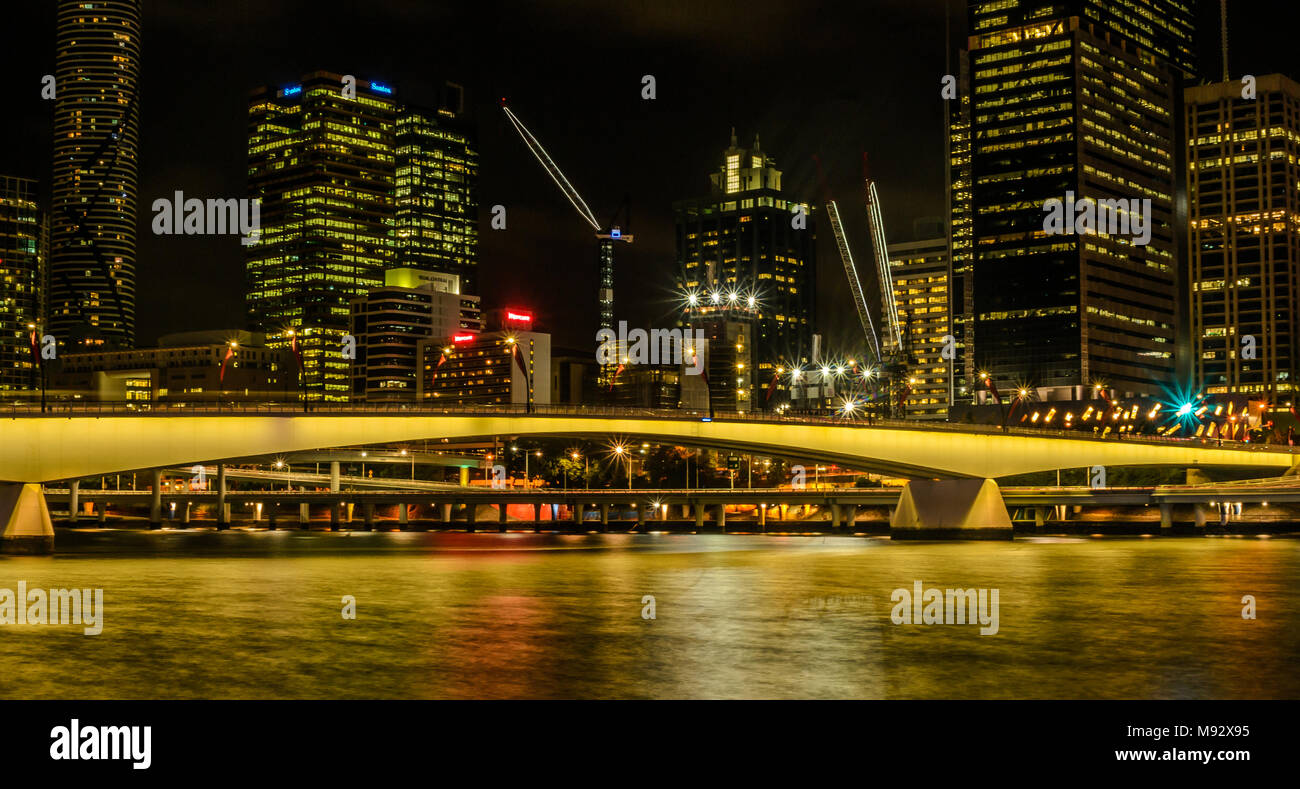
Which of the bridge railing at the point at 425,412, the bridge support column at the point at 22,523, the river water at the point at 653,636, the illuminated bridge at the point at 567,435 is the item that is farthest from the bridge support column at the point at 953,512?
the bridge support column at the point at 22,523

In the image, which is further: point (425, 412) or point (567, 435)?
point (567, 435)

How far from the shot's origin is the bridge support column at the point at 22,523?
7381 centimetres

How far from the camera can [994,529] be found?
9950cm

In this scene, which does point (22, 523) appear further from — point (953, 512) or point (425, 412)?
point (953, 512)

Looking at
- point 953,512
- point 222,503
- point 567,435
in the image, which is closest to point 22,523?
point 567,435

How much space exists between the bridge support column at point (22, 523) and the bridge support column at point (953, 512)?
61.4 m

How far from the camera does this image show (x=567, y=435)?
290 ft

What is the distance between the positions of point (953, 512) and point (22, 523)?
213 feet

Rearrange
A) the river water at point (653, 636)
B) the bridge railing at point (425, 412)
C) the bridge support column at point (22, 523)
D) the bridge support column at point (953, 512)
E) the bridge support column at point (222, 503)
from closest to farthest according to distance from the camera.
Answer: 1. the river water at point (653, 636)
2. the bridge support column at point (22, 523)
3. the bridge railing at point (425, 412)
4. the bridge support column at point (953, 512)
5. the bridge support column at point (222, 503)

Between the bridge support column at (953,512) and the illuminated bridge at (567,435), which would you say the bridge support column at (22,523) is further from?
the bridge support column at (953,512)
